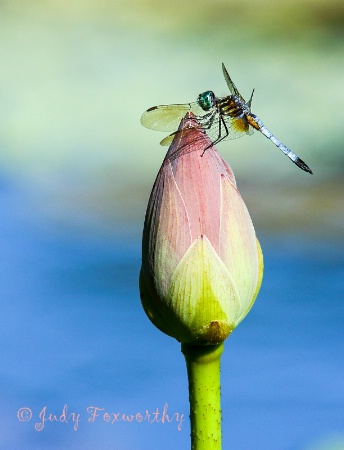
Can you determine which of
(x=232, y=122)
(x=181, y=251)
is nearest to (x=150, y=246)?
(x=181, y=251)

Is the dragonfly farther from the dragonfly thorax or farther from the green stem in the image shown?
the green stem

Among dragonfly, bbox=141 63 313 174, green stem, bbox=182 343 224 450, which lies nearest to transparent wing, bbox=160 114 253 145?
dragonfly, bbox=141 63 313 174

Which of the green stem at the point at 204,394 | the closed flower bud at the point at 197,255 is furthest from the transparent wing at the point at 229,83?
the green stem at the point at 204,394

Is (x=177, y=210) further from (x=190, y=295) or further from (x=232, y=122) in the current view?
(x=232, y=122)

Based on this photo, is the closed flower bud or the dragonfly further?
the dragonfly

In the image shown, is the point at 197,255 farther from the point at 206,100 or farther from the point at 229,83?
the point at 229,83
